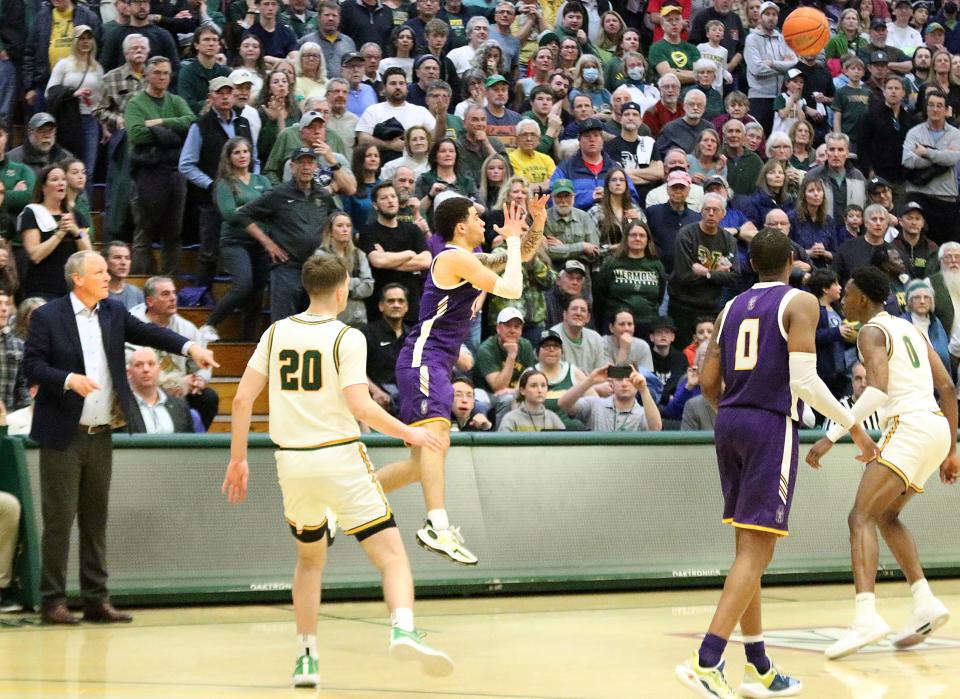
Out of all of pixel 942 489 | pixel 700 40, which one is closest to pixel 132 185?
pixel 942 489

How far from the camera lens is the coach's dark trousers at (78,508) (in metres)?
9.35

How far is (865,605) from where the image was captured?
857 centimetres

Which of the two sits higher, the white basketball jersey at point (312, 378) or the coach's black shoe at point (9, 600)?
the white basketball jersey at point (312, 378)

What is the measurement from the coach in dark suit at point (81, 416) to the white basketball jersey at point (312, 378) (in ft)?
6.57

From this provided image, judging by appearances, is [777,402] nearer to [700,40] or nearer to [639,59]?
[639,59]

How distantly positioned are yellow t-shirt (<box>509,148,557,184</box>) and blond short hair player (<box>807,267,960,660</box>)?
7281mm

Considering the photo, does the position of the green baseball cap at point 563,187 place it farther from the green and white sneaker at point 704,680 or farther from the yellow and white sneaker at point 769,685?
the green and white sneaker at point 704,680

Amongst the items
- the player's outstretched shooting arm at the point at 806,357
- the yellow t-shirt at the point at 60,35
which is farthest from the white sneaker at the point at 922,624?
the yellow t-shirt at the point at 60,35

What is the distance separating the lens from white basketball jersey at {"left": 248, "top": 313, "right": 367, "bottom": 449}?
7297mm

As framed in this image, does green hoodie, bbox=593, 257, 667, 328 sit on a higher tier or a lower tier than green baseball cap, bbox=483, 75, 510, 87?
lower

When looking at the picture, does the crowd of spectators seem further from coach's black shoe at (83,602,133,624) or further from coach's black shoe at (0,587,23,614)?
→ coach's black shoe at (83,602,133,624)

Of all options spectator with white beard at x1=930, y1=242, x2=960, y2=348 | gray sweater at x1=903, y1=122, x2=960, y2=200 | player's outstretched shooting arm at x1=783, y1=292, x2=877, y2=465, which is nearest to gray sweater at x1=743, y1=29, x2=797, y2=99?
gray sweater at x1=903, y1=122, x2=960, y2=200

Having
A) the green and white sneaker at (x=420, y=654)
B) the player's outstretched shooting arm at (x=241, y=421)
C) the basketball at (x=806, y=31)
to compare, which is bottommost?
the green and white sneaker at (x=420, y=654)

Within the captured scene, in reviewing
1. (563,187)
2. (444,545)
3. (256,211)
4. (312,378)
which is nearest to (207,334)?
(256,211)
